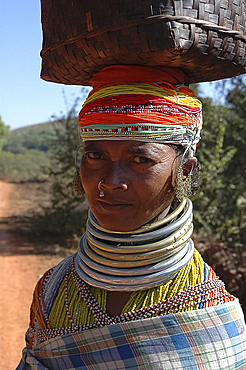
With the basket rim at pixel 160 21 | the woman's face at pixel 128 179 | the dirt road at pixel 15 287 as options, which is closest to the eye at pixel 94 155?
the woman's face at pixel 128 179

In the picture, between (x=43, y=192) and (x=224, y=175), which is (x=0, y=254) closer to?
(x=224, y=175)

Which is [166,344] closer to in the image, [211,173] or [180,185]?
[180,185]

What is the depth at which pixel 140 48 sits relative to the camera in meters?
1.27

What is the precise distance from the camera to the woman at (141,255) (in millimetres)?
1448

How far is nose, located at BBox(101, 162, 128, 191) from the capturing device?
1.43m

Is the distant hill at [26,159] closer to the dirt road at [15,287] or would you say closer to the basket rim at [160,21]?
the dirt road at [15,287]

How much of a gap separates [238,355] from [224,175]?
249 inches

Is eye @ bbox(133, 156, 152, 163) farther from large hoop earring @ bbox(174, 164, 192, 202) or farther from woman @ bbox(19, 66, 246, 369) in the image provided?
large hoop earring @ bbox(174, 164, 192, 202)

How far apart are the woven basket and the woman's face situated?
1.03 ft

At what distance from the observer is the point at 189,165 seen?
5.27 feet

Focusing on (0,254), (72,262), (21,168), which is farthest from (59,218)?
(21,168)

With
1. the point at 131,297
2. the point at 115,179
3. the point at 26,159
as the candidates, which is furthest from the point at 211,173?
the point at 26,159

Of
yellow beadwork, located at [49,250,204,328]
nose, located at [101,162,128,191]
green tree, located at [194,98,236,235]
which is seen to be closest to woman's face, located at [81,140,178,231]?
nose, located at [101,162,128,191]

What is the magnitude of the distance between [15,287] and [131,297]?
→ 560 centimetres
